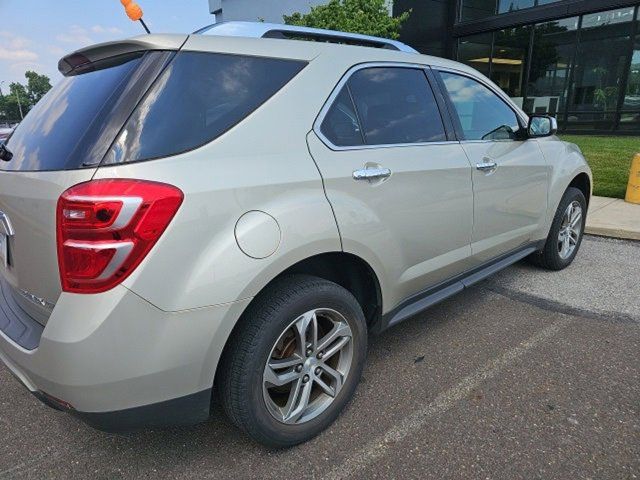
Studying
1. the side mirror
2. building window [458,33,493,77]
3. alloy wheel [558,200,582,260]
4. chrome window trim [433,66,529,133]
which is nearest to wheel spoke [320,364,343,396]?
chrome window trim [433,66,529,133]

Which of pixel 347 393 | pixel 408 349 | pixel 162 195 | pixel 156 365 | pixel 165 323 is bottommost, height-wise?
pixel 408 349

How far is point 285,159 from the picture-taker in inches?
76.9

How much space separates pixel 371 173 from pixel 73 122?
1.30m

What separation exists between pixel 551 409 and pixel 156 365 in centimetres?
193

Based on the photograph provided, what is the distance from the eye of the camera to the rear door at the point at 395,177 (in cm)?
216

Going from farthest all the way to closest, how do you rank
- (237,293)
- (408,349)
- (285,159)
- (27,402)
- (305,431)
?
(408,349) → (27,402) → (305,431) → (285,159) → (237,293)

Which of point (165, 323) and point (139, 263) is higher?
point (139, 263)

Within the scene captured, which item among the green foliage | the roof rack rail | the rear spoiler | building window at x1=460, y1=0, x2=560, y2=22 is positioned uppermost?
building window at x1=460, y1=0, x2=560, y2=22

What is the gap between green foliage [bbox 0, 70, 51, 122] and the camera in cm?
9250

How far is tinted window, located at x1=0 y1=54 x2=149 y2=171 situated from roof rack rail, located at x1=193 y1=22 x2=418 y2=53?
457mm

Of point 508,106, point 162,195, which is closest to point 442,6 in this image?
point 508,106

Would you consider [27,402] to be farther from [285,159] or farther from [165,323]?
[285,159]

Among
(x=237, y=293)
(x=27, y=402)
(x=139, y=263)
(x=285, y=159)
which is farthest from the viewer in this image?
(x=27, y=402)

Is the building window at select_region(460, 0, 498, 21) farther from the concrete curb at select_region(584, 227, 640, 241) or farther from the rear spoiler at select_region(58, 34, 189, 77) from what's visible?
the rear spoiler at select_region(58, 34, 189, 77)
